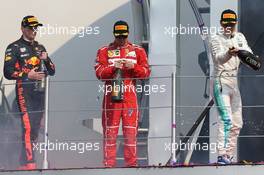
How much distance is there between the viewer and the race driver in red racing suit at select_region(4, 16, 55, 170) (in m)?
10.0

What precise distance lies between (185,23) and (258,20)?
0.62m

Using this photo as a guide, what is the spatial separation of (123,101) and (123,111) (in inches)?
3.0

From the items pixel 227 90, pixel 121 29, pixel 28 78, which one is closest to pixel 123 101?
pixel 121 29

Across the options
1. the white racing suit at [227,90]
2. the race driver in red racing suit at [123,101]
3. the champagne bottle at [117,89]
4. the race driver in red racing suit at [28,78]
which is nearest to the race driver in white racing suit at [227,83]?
the white racing suit at [227,90]

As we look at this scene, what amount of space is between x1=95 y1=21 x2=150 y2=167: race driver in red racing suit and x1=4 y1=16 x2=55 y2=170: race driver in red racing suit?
1.85ft

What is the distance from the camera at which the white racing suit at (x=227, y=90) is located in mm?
9258

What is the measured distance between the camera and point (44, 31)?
11961mm

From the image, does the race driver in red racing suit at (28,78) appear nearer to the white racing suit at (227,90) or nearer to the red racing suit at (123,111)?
the red racing suit at (123,111)

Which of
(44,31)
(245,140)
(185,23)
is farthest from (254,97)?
(44,31)

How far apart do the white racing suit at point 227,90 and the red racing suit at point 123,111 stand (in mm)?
585

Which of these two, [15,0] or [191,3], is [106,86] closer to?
[191,3]

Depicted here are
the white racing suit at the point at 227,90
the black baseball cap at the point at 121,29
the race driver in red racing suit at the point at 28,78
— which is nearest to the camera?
the white racing suit at the point at 227,90

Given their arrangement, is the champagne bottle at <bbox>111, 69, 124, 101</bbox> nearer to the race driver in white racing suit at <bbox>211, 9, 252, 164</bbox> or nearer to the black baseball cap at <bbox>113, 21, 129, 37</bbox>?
the black baseball cap at <bbox>113, 21, 129, 37</bbox>

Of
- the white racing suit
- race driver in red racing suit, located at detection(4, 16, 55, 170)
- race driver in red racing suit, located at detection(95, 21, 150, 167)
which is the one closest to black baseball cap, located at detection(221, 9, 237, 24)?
the white racing suit
